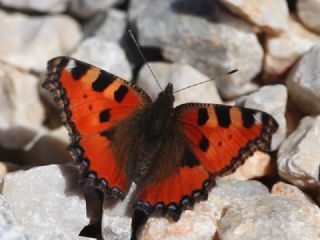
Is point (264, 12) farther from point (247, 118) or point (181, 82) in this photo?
point (247, 118)

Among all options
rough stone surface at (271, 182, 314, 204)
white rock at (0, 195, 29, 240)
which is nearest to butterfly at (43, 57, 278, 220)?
rough stone surface at (271, 182, 314, 204)

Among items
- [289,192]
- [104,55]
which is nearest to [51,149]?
[104,55]

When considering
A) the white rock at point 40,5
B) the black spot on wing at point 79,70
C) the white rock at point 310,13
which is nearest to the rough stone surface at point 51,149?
the black spot on wing at point 79,70

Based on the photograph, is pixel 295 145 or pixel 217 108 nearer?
pixel 217 108

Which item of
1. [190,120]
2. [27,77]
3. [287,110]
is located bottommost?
[27,77]

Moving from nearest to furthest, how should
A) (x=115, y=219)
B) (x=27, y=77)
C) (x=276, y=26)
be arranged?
1. (x=115, y=219)
2. (x=276, y=26)
3. (x=27, y=77)

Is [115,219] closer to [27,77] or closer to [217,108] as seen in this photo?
[217,108]

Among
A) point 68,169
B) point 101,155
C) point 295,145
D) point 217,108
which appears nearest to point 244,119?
point 217,108
